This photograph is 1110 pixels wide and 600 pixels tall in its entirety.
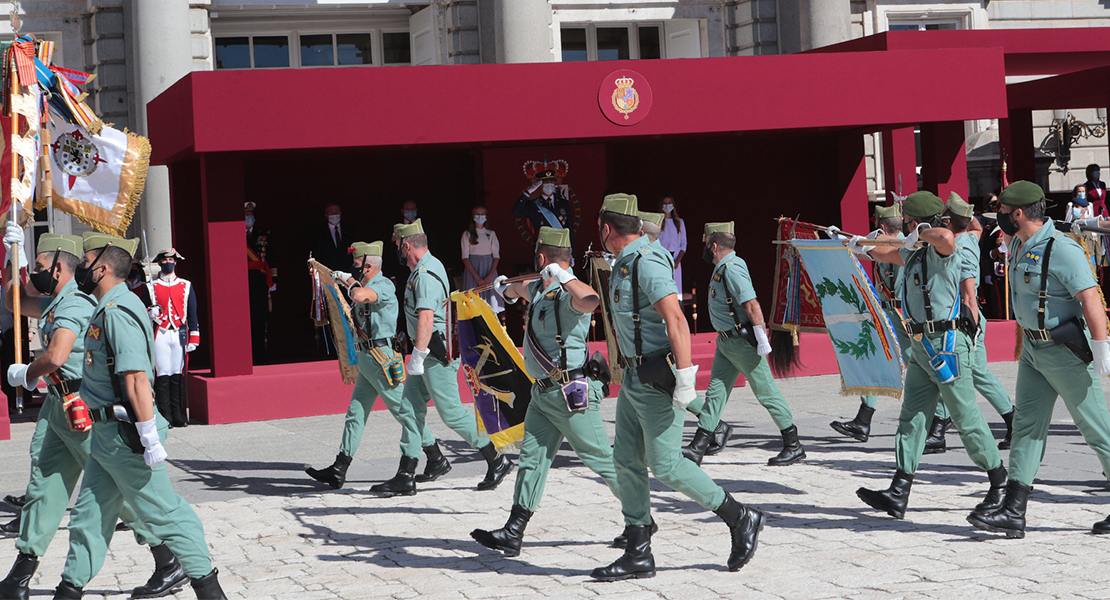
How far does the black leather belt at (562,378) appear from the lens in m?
6.69

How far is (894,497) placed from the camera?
23.4 feet

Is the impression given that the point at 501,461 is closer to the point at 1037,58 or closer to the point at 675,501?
the point at 675,501

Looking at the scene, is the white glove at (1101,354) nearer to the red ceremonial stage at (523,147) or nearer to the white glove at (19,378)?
the white glove at (19,378)

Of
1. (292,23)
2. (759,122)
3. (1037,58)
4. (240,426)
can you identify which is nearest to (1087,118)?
(1037,58)

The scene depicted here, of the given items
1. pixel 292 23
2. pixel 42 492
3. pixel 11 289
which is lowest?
pixel 42 492

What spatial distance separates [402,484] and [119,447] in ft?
10.1

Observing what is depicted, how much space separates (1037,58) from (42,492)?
1515cm

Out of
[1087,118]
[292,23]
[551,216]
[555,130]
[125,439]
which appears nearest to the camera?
[125,439]

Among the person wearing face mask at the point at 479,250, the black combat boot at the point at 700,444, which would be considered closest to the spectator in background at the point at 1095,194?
the person wearing face mask at the point at 479,250

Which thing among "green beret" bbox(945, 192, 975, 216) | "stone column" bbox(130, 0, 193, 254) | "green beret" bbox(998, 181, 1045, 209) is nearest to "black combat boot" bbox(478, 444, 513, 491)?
"green beret" bbox(945, 192, 975, 216)

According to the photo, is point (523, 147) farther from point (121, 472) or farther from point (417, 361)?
point (121, 472)

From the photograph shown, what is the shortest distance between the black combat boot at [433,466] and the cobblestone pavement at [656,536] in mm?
84

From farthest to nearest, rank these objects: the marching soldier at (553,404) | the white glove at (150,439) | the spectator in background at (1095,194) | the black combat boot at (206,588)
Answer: the spectator in background at (1095,194) → the marching soldier at (553,404) → the black combat boot at (206,588) → the white glove at (150,439)

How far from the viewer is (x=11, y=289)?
8016 millimetres
